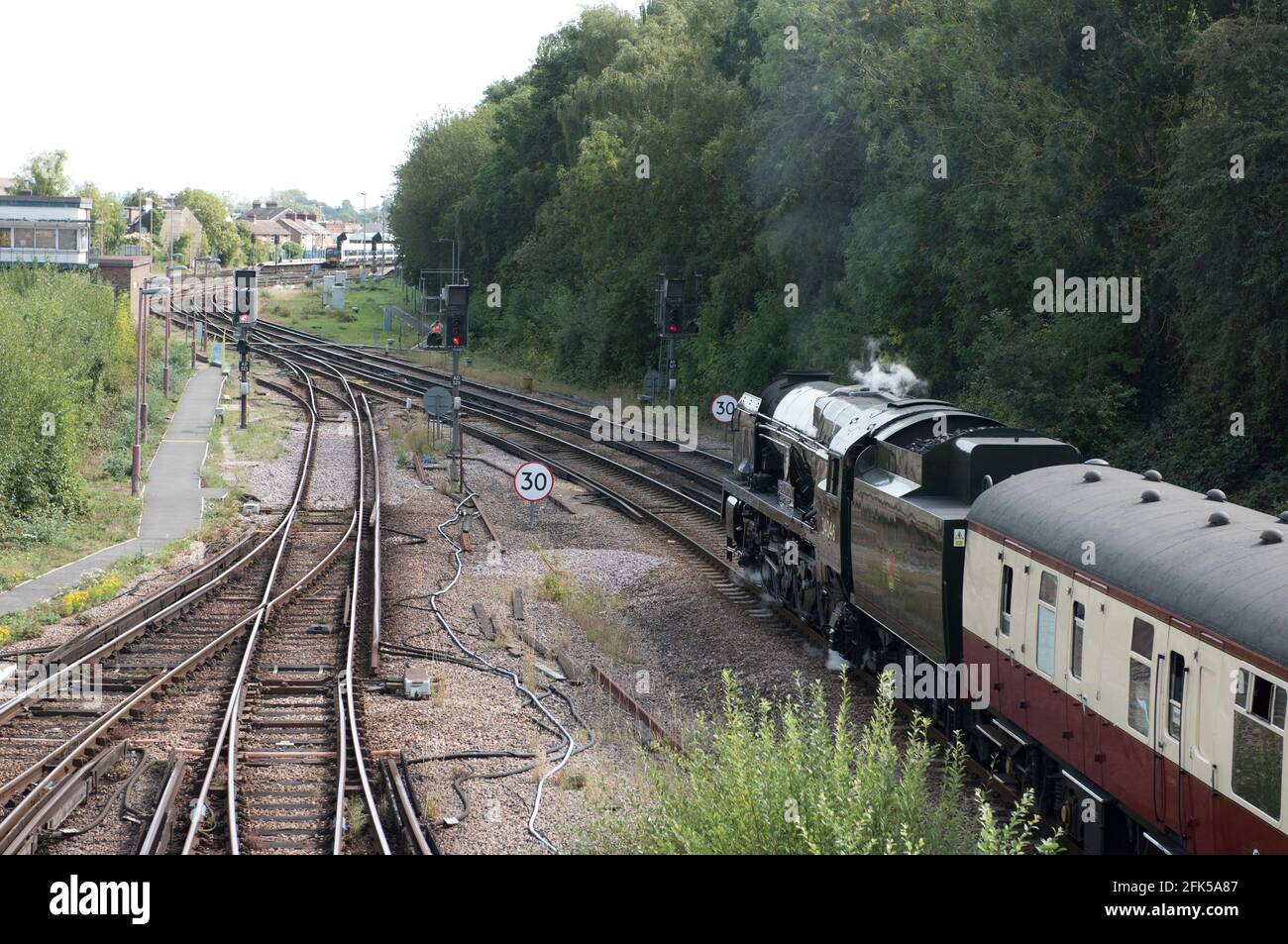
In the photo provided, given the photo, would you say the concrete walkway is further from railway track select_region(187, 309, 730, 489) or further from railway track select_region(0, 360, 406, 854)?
railway track select_region(187, 309, 730, 489)

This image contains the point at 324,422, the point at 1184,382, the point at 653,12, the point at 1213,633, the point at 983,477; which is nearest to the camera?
the point at 1213,633

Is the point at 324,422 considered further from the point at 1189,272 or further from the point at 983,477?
the point at 983,477

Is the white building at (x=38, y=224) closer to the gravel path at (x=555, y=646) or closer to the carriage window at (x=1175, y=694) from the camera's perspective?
the gravel path at (x=555, y=646)

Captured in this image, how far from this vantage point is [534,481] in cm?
2462

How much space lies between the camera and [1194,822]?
8203mm

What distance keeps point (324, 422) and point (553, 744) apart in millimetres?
31949

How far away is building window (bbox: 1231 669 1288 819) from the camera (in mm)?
7199

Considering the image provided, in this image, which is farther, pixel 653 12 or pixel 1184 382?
pixel 653 12

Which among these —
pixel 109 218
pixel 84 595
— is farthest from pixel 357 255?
pixel 84 595

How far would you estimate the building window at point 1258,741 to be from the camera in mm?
7199

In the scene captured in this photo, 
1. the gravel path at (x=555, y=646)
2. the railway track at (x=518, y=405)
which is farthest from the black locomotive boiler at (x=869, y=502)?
the railway track at (x=518, y=405)

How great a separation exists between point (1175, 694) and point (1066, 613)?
1826mm

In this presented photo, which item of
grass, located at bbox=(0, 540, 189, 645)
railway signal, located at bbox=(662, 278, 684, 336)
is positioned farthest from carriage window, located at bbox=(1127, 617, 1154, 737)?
railway signal, located at bbox=(662, 278, 684, 336)
